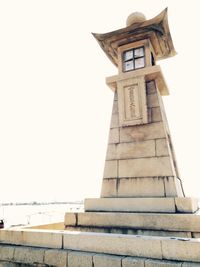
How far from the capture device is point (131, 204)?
595 centimetres

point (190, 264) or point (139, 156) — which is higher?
point (139, 156)

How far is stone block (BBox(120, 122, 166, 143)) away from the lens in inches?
257

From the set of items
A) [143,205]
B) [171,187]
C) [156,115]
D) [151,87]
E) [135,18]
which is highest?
[135,18]

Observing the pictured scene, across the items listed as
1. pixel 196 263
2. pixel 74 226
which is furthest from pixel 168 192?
pixel 74 226

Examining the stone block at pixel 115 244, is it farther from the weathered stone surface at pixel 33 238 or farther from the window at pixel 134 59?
the window at pixel 134 59

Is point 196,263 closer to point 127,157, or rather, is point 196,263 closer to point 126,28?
point 127,157

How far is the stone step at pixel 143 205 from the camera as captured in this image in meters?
5.41

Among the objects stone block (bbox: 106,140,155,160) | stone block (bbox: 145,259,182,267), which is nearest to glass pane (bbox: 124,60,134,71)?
stone block (bbox: 106,140,155,160)

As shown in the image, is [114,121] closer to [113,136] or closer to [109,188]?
[113,136]

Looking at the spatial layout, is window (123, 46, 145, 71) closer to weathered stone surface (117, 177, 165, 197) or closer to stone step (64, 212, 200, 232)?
weathered stone surface (117, 177, 165, 197)

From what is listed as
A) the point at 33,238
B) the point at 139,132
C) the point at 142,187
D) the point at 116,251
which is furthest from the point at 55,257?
the point at 139,132

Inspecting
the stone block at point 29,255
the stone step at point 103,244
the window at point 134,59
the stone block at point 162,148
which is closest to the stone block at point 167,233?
the stone step at point 103,244

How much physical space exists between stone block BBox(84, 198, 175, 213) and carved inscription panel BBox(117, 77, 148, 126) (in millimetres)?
2204

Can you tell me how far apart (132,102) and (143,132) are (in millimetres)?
987
